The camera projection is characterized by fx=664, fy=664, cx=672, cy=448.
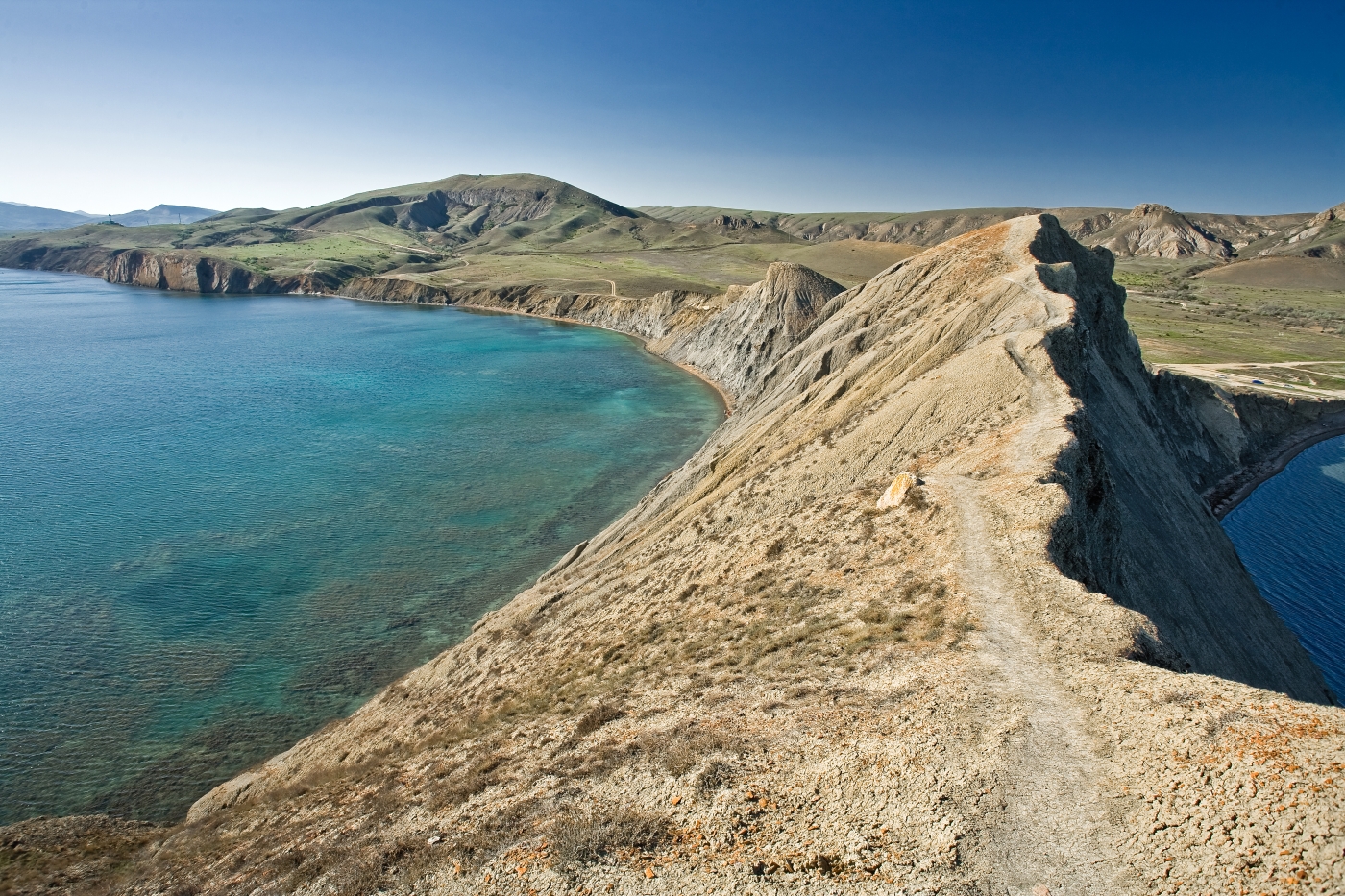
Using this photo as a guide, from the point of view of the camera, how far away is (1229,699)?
1076 cm

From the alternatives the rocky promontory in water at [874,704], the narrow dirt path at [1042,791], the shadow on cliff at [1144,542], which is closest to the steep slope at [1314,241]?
the shadow on cliff at [1144,542]

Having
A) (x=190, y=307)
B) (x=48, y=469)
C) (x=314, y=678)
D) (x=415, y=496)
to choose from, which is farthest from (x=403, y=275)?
(x=314, y=678)

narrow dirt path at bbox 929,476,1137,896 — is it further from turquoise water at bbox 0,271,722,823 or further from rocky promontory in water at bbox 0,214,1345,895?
turquoise water at bbox 0,271,722,823

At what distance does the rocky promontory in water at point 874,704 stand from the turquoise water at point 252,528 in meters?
4.24

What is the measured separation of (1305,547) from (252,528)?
5959 cm

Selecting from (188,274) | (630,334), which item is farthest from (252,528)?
(188,274)

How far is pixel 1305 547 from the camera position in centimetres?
3800

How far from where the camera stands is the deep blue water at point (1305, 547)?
3093cm

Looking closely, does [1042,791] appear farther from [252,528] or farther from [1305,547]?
[1305,547]

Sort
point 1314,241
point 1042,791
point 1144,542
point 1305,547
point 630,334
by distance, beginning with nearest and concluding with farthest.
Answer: point 1042,791
point 1144,542
point 1305,547
point 630,334
point 1314,241

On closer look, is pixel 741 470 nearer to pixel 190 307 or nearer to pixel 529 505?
pixel 529 505

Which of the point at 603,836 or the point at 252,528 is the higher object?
the point at 603,836

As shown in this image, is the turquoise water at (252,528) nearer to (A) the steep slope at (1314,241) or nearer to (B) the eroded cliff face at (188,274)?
(B) the eroded cliff face at (188,274)

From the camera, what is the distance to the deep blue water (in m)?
30.9
